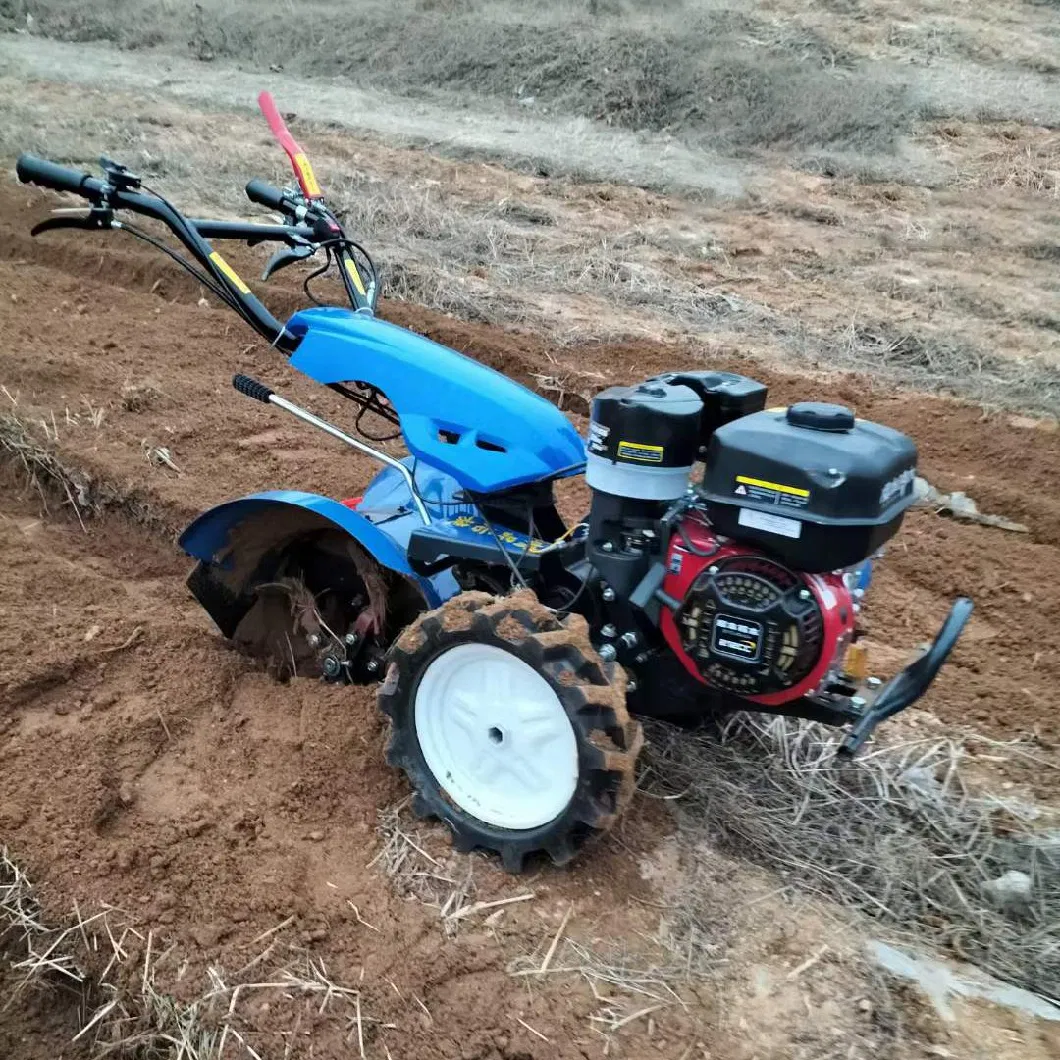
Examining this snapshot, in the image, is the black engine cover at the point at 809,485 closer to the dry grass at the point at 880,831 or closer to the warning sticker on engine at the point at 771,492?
the warning sticker on engine at the point at 771,492

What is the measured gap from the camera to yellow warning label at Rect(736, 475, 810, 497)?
2445 millimetres

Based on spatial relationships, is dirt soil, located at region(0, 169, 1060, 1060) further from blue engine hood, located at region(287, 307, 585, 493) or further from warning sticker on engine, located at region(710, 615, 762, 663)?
blue engine hood, located at region(287, 307, 585, 493)

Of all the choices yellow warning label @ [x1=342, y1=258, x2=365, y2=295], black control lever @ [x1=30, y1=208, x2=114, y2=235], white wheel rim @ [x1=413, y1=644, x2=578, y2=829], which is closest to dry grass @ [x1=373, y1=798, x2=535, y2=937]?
white wheel rim @ [x1=413, y1=644, x2=578, y2=829]

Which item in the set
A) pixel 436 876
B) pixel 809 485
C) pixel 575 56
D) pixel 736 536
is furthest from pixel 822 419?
pixel 575 56

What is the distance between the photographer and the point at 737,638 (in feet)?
8.57

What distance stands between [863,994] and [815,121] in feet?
38.4

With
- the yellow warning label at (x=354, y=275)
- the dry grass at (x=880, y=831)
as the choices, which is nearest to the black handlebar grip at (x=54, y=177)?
the yellow warning label at (x=354, y=275)

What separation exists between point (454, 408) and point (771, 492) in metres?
0.99

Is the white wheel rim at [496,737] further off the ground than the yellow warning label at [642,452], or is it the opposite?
the yellow warning label at [642,452]

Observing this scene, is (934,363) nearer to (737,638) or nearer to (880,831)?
(880,831)

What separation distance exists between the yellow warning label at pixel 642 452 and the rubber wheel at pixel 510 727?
17.4 inches

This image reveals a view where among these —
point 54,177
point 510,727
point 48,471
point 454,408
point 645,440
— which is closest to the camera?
point 645,440

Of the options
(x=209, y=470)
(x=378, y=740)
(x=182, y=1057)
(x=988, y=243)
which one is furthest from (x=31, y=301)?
(x=988, y=243)

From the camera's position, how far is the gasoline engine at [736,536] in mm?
2455
